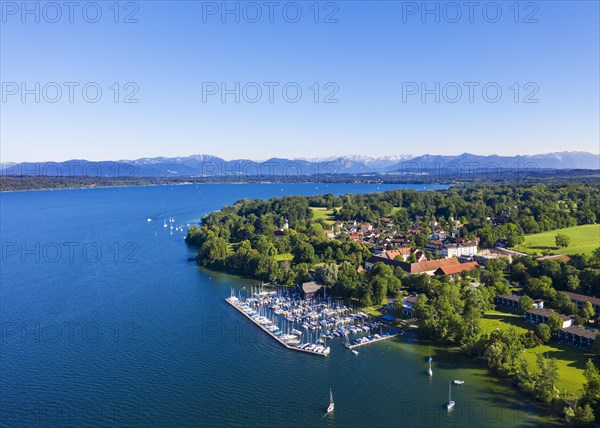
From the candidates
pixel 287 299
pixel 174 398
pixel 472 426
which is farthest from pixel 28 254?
pixel 472 426

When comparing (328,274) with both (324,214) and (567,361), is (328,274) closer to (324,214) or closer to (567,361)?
(567,361)

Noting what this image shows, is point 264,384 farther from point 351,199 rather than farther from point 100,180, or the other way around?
point 100,180

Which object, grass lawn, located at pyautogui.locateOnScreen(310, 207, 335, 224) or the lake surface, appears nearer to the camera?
the lake surface

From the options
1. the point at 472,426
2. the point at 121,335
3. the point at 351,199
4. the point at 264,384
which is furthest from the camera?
→ the point at 351,199

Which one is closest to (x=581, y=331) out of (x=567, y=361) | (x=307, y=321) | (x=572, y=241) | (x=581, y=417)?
(x=567, y=361)

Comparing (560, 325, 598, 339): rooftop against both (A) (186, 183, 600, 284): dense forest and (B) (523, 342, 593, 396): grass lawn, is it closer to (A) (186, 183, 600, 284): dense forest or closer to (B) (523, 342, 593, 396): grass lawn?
(B) (523, 342, 593, 396): grass lawn

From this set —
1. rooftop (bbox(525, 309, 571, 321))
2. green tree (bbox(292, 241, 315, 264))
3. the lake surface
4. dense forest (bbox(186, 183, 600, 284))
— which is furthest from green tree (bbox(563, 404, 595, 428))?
green tree (bbox(292, 241, 315, 264))

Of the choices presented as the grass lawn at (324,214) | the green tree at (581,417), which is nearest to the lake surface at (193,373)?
the green tree at (581,417)
